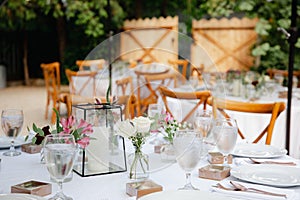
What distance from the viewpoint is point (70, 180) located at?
4.43 ft

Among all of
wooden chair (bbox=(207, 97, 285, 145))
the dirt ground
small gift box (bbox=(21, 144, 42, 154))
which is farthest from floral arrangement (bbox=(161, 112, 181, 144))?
the dirt ground

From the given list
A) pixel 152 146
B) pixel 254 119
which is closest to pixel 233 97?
pixel 254 119

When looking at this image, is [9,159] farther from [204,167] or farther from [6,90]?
[6,90]

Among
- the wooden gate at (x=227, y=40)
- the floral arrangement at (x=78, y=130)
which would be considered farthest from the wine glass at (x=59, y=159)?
the wooden gate at (x=227, y=40)

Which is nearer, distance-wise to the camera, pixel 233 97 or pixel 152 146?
pixel 152 146

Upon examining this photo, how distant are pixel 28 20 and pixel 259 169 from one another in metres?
11.0

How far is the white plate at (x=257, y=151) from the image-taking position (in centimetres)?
166

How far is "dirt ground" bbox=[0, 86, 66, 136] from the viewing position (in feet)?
22.5

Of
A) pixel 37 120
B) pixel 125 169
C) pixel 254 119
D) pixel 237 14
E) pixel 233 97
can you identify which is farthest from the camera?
pixel 237 14

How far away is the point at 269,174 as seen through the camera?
1.40 m

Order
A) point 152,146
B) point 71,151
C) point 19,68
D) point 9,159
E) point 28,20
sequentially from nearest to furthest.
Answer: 1. point 71,151
2. point 9,159
3. point 152,146
4. point 28,20
5. point 19,68

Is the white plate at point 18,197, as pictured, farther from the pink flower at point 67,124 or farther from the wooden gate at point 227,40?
the wooden gate at point 227,40

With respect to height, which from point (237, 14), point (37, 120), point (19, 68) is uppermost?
point (237, 14)

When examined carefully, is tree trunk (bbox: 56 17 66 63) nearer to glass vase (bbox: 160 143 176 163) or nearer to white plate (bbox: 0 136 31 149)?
white plate (bbox: 0 136 31 149)
